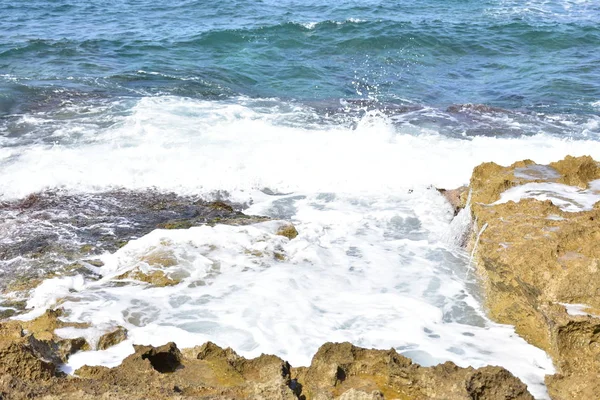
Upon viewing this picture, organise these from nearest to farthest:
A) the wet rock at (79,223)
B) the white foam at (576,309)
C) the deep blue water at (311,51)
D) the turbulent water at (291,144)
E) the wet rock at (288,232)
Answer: the white foam at (576,309) < the turbulent water at (291,144) < the wet rock at (79,223) < the wet rock at (288,232) < the deep blue water at (311,51)

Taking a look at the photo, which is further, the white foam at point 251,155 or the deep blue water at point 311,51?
the deep blue water at point 311,51

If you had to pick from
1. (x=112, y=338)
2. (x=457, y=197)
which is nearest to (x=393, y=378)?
(x=112, y=338)

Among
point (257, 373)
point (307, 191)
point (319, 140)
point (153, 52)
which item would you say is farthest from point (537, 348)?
point (153, 52)

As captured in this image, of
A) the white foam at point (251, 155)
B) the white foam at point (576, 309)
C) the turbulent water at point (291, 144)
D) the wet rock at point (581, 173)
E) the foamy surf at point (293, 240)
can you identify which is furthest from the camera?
the white foam at point (251, 155)

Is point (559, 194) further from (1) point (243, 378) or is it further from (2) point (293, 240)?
(1) point (243, 378)

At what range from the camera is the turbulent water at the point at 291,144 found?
215 inches

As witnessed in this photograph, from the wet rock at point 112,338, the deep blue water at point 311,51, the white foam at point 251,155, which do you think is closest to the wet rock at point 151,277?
the wet rock at point 112,338

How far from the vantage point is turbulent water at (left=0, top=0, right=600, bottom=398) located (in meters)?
5.46

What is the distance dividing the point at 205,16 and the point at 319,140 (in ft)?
35.7

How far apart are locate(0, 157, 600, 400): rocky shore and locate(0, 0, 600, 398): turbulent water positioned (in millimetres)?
209

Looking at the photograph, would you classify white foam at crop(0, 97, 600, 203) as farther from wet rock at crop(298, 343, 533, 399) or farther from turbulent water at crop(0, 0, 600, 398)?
wet rock at crop(298, 343, 533, 399)

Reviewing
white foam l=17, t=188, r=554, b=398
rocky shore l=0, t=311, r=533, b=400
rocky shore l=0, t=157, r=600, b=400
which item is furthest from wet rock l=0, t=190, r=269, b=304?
rocky shore l=0, t=311, r=533, b=400

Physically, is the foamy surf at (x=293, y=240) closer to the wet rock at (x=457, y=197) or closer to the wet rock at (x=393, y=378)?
the wet rock at (x=457, y=197)

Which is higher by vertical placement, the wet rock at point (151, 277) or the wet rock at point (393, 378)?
the wet rock at point (393, 378)
